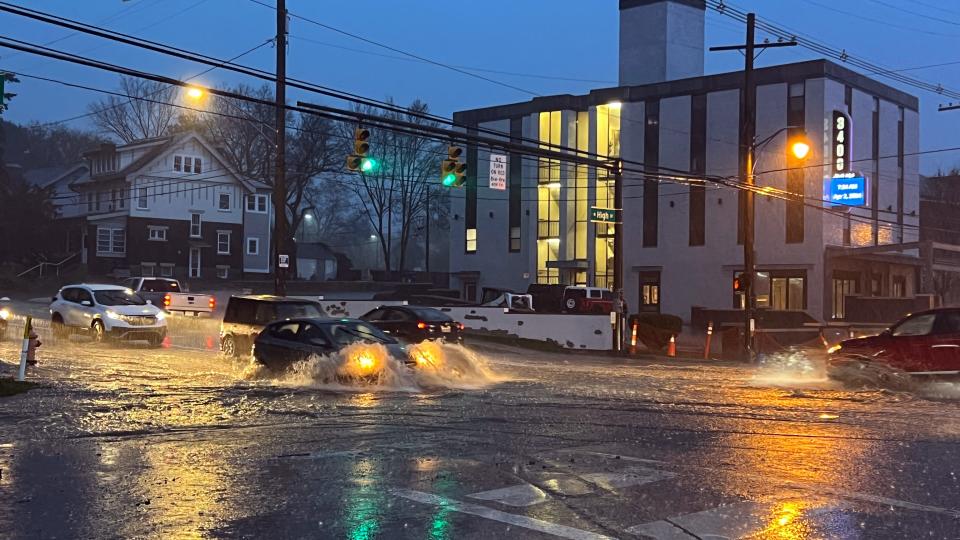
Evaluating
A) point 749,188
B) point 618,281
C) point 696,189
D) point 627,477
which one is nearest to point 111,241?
point 696,189

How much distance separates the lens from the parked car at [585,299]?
1796 inches

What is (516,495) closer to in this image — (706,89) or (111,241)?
(706,89)

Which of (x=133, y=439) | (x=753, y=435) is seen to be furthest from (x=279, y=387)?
(x=753, y=435)

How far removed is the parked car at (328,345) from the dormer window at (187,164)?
47355 millimetres

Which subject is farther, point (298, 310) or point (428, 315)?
point (428, 315)

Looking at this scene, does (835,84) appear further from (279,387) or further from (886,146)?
(279,387)

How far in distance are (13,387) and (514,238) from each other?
46.1 metres

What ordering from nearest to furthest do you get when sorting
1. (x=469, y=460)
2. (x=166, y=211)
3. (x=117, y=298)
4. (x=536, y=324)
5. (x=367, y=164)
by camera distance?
1. (x=469, y=460)
2. (x=367, y=164)
3. (x=117, y=298)
4. (x=536, y=324)
5. (x=166, y=211)

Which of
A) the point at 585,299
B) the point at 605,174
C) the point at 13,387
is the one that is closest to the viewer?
the point at 13,387

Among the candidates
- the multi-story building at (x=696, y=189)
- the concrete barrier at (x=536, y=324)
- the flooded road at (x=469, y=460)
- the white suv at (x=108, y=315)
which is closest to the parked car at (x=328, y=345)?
the flooded road at (x=469, y=460)

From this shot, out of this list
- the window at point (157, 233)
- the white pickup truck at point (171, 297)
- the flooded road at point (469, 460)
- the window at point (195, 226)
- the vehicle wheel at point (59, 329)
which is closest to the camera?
the flooded road at point (469, 460)

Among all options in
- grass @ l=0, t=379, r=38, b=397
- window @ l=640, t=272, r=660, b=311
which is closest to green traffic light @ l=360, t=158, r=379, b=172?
grass @ l=0, t=379, r=38, b=397

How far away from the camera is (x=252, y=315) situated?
2186cm

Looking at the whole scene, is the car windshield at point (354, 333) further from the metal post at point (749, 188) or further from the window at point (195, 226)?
the window at point (195, 226)
